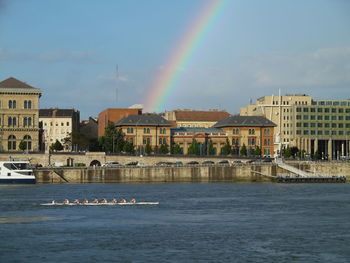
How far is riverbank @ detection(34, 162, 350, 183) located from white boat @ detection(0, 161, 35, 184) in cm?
1159

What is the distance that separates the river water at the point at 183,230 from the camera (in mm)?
69250

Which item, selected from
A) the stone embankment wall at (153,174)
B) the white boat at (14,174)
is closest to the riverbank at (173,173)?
the stone embankment wall at (153,174)

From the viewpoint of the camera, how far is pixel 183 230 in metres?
84.2

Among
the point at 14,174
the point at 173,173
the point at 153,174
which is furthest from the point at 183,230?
the point at 173,173

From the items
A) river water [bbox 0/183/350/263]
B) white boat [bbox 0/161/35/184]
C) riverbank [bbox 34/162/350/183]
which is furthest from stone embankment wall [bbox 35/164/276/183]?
river water [bbox 0/183/350/263]

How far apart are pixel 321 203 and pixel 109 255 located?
2168 inches

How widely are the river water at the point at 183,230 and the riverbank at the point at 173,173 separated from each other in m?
45.3

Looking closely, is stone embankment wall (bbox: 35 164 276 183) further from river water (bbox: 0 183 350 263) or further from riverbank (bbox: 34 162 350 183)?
river water (bbox: 0 183 350 263)

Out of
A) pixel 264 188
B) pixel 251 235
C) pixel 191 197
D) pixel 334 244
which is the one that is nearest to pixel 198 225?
pixel 251 235

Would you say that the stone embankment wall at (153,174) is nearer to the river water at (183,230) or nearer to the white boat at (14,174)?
the white boat at (14,174)

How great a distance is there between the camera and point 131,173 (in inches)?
7087

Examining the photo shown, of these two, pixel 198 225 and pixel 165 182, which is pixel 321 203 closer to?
pixel 198 225

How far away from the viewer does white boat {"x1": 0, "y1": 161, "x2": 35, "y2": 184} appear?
162 meters

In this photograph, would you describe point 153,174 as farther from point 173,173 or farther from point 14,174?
point 14,174
